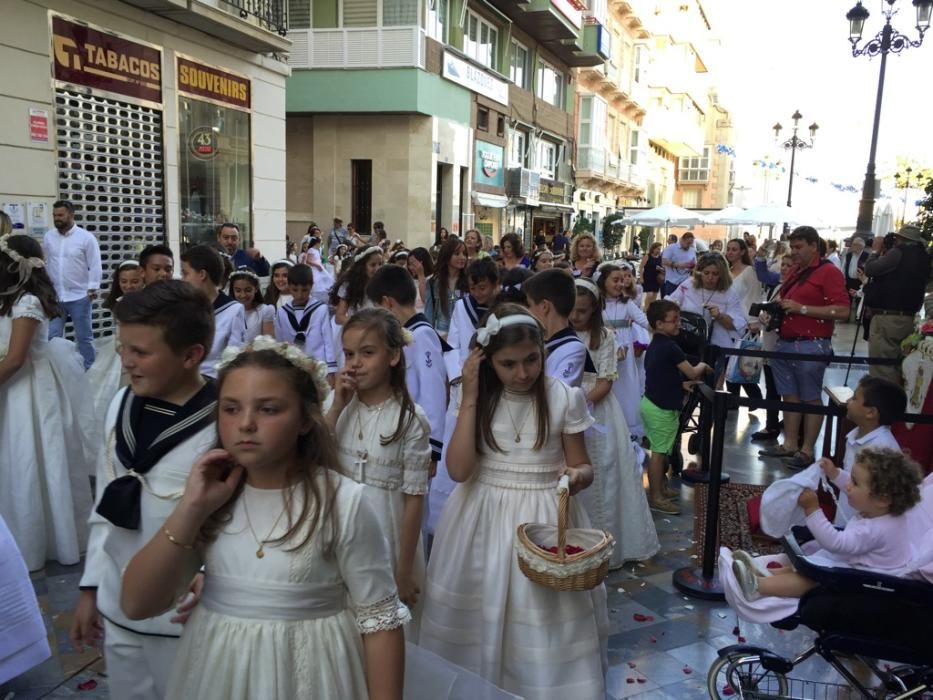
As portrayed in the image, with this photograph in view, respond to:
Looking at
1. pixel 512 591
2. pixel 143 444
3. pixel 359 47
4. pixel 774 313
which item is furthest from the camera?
pixel 359 47

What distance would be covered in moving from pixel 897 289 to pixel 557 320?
19.0 ft

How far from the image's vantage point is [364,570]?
6.30 feet

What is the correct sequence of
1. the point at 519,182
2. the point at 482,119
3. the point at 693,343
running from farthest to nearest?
the point at 519,182
the point at 482,119
the point at 693,343

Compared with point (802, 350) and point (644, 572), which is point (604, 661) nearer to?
point (644, 572)

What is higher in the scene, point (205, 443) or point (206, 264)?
point (206, 264)

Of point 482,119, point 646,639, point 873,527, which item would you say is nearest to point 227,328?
point 646,639

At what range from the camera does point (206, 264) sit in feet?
16.6

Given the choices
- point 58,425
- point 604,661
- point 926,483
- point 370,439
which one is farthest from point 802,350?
point 58,425

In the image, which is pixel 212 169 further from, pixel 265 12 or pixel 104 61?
pixel 265 12

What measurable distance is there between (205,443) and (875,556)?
111 inches

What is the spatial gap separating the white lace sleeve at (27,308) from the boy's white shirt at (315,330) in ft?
7.26

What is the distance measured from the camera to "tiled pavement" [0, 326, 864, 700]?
369 centimetres

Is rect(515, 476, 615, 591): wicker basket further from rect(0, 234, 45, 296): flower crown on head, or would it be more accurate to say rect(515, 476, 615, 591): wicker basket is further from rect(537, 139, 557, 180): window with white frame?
rect(537, 139, 557, 180): window with white frame

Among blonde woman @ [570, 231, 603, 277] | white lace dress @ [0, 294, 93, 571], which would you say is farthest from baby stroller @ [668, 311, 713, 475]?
white lace dress @ [0, 294, 93, 571]
